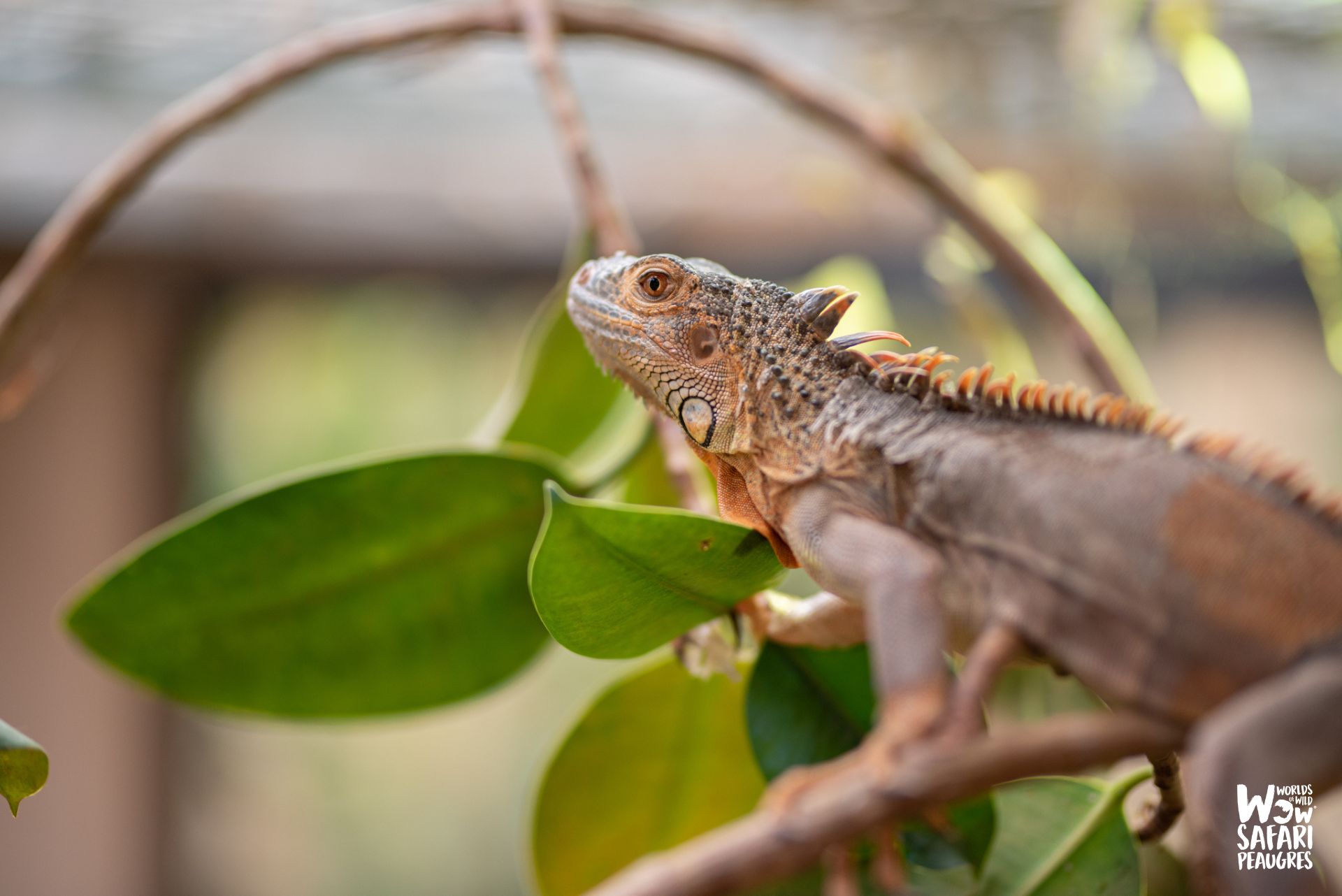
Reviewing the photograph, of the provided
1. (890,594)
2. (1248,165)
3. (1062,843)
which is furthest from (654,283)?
(1248,165)

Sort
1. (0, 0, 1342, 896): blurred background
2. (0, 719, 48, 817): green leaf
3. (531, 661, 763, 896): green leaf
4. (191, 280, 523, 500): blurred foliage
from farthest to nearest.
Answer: (191, 280, 523, 500): blurred foliage, (0, 0, 1342, 896): blurred background, (531, 661, 763, 896): green leaf, (0, 719, 48, 817): green leaf

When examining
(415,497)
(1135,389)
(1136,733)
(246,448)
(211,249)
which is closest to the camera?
(1136,733)

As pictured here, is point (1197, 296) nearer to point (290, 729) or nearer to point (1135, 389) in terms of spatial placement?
point (1135, 389)

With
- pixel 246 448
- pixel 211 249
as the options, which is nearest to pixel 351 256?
pixel 211 249

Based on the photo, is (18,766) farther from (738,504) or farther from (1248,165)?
(1248,165)

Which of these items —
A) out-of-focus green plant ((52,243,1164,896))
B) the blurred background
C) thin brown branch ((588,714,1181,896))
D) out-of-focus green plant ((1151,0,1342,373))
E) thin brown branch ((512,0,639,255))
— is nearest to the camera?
thin brown branch ((588,714,1181,896))

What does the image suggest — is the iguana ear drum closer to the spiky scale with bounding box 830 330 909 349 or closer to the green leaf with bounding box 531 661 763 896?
the spiky scale with bounding box 830 330 909 349

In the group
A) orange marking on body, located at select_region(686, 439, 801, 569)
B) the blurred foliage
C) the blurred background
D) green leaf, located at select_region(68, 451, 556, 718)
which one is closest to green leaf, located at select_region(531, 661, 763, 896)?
green leaf, located at select_region(68, 451, 556, 718)

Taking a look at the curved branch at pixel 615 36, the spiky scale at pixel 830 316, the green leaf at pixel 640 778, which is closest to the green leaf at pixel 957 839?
the green leaf at pixel 640 778

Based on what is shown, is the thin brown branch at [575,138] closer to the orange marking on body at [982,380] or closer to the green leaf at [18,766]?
the orange marking on body at [982,380]
